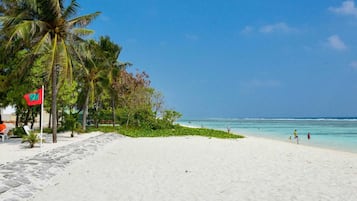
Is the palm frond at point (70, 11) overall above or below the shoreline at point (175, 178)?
above

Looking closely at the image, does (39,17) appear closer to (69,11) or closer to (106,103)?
(69,11)

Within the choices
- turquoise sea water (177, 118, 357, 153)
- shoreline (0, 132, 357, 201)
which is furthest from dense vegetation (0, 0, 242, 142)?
turquoise sea water (177, 118, 357, 153)

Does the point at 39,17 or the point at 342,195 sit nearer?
the point at 342,195

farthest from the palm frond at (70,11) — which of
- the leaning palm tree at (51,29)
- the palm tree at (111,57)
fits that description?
the palm tree at (111,57)

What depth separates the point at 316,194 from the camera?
7305 mm

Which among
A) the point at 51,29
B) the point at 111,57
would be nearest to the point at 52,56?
the point at 51,29

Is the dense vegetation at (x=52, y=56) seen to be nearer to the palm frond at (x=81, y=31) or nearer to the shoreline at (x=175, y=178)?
the palm frond at (x=81, y=31)

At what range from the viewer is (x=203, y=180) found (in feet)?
29.2

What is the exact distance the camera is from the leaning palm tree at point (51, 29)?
1638 cm

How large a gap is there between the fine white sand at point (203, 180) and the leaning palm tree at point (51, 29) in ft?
19.8

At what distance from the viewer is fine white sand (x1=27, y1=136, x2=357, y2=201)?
7.26 meters

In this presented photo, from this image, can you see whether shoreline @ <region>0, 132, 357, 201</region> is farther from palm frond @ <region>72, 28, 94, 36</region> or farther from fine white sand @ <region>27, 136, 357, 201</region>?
palm frond @ <region>72, 28, 94, 36</region>

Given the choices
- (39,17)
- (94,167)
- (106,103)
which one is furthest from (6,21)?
(106,103)

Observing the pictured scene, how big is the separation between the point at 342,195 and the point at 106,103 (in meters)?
41.5
